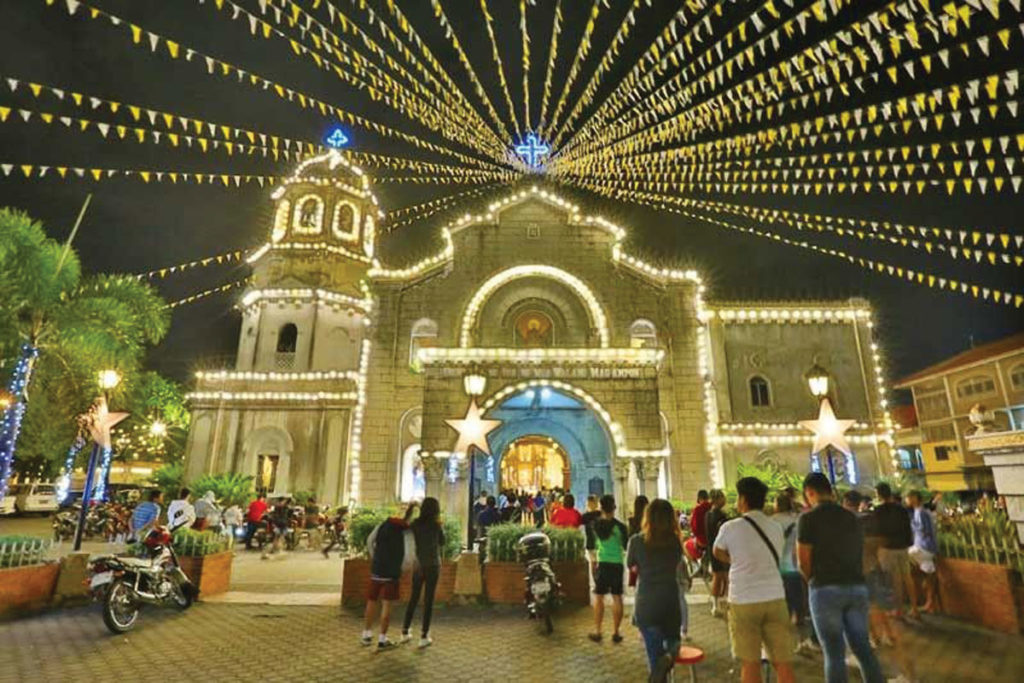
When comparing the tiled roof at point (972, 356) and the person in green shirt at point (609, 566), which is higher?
the tiled roof at point (972, 356)

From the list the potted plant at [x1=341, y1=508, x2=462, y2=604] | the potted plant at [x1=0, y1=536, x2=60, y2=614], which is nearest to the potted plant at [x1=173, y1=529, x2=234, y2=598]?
the potted plant at [x1=0, y1=536, x2=60, y2=614]

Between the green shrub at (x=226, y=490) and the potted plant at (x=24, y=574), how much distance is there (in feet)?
34.6

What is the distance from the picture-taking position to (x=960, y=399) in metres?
37.8

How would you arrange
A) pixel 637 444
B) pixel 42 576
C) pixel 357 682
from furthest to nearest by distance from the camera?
pixel 637 444, pixel 42 576, pixel 357 682

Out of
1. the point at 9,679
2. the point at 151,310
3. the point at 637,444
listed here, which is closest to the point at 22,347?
the point at 151,310

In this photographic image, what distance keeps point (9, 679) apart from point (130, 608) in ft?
7.50

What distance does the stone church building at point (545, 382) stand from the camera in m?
18.5

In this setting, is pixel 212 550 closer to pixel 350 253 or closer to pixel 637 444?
pixel 637 444

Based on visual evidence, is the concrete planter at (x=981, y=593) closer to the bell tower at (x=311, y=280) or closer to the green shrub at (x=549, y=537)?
the green shrub at (x=549, y=537)

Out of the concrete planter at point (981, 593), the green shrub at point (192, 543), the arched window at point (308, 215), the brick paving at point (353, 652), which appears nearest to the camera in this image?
the brick paving at point (353, 652)

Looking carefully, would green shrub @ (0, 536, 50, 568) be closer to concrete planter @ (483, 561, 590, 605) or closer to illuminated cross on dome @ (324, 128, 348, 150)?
concrete planter @ (483, 561, 590, 605)

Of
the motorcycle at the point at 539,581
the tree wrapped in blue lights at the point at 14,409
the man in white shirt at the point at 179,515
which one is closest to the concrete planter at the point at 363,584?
the motorcycle at the point at 539,581

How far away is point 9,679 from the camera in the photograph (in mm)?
6098

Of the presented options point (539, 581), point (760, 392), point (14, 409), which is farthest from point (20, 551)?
point (760, 392)
